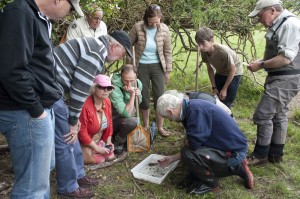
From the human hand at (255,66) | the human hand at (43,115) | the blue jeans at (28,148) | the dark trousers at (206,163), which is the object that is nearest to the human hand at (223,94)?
the human hand at (255,66)

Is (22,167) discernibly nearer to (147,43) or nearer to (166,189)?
(166,189)

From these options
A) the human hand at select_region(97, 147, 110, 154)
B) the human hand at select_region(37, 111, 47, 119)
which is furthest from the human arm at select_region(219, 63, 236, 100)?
the human hand at select_region(37, 111, 47, 119)

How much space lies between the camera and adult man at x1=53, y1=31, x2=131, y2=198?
2527mm

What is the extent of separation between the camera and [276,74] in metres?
3.64

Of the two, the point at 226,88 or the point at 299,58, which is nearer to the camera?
the point at 299,58

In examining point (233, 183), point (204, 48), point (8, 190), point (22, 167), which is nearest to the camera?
point (22, 167)

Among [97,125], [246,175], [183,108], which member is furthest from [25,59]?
[246,175]

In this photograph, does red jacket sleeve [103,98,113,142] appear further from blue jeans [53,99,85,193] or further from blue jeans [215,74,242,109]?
blue jeans [215,74,242,109]

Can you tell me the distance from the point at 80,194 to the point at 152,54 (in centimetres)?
218

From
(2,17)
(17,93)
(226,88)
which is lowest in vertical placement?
(226,88)

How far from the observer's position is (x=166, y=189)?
340cm

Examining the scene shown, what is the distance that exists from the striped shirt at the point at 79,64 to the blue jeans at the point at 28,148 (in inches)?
15.2

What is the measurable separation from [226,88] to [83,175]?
7.14ft

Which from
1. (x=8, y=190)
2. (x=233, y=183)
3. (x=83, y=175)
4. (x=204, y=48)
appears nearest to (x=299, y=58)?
(x=204, y=48)
